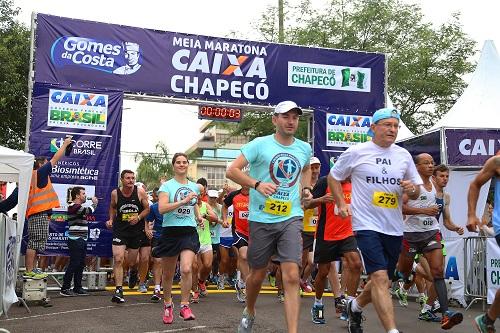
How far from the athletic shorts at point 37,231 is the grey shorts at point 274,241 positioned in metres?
5.41

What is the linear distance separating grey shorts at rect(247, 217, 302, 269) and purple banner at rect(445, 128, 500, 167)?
8104mm

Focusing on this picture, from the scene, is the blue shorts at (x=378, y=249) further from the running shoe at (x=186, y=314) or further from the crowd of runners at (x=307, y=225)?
the running shoe at (x=186, y=314)

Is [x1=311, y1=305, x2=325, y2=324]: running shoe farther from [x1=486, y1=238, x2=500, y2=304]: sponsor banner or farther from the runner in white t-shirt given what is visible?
[x1=486, y1=238, x2=500, y2=304]: sponsor banner

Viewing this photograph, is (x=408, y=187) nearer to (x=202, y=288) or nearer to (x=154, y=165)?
(x=202, y=288)

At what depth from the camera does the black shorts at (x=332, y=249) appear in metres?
8.20

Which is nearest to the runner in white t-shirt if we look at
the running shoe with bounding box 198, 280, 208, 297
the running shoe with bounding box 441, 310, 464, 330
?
the running shoe with bounding box 441, 310, 464, 330

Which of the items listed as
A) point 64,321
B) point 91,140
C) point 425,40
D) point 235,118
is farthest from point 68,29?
point 425,40

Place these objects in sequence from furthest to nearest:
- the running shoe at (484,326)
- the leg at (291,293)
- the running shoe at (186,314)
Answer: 1. the running shoe at (186,314)
2. the running shoe at (484,326)
3. the leg at (291,293)

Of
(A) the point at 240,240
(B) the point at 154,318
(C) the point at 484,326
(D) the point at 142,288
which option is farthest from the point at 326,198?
(D) the point at 142,288

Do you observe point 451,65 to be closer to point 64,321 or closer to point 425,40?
point 425,40

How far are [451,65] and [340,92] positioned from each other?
16836 millimetres

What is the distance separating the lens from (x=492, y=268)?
10359 millimetres

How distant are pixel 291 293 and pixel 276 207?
79 centimetres

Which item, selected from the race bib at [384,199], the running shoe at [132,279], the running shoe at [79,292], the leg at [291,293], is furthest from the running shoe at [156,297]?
the race bib at [384,199]
